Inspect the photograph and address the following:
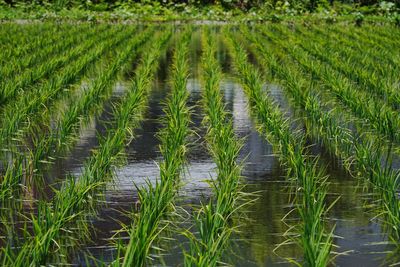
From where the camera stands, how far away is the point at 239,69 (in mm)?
10062

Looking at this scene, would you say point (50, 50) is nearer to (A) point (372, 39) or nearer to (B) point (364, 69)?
(B) point (364, 69)

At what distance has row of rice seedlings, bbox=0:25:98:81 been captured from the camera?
923 cm

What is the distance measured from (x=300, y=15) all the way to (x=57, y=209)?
1929 cm

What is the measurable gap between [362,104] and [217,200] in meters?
2.81

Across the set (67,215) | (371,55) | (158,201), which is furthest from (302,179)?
(371,55)

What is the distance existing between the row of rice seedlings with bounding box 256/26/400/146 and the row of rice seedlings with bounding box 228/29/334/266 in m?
0.56

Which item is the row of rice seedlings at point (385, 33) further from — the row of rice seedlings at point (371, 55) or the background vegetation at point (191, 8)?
the background vegetation at point (191, 8)

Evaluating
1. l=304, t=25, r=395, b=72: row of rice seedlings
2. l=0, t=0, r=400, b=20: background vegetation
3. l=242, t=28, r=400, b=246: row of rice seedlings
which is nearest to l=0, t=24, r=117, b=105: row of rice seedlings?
l=242, t=28, r=400, b=246: row of rice seedlings

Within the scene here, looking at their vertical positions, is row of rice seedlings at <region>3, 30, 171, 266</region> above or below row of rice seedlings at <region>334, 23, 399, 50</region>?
above

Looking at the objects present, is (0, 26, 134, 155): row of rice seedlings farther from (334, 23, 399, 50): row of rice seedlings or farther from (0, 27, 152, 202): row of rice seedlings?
(334, 23, 399, 50): row of rice seedlings

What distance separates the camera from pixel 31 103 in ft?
21.3

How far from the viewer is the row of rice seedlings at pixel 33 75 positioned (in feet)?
24.1

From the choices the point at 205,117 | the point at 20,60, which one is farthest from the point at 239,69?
the point at 205,117

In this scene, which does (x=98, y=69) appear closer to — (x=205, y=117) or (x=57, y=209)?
(x=205, y=117)
